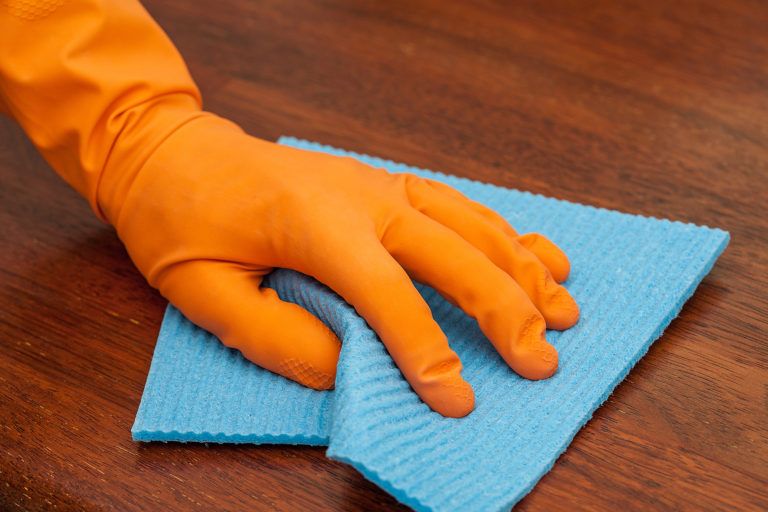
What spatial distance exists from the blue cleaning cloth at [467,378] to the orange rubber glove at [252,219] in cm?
2

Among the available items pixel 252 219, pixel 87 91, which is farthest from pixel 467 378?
pixel 87 91

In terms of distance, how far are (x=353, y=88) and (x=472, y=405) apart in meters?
0.49

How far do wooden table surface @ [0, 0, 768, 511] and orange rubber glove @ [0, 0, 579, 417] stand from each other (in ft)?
0.23

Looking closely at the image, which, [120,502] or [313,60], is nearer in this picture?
[120,502]

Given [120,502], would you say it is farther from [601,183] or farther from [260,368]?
[601,183]

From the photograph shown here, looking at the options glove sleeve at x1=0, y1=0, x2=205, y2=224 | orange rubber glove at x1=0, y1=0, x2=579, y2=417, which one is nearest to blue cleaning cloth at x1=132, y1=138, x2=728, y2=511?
orange rubber glove at x1=0, y1=0, x2=579, y2=417

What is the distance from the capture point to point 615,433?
0.63 meters

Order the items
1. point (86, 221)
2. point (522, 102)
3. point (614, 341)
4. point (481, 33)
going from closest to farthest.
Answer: point (614, 341), point (86, 221), point (522, 102), point (481, 33)

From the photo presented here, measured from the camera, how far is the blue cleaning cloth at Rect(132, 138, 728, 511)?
22.7 inches

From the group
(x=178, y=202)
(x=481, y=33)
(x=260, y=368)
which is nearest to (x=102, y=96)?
Answer: (x=178, y=202)

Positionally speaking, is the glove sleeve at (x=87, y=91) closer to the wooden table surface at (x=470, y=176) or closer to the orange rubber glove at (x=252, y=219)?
the orange rubber glove at (x=252, y=219)

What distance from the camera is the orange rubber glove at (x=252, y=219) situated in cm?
65

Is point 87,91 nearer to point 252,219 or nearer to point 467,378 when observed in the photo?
point 252,219

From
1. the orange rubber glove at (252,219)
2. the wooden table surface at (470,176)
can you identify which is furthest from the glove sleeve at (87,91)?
the wooden table surface at (470,176)
